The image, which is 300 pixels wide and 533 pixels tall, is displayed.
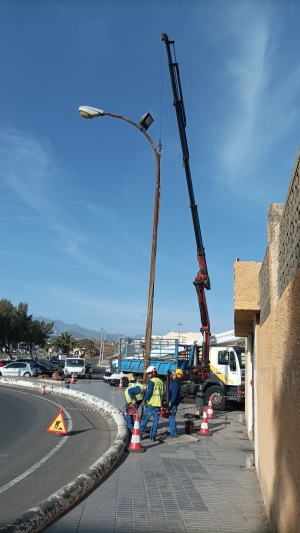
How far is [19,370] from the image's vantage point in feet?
124

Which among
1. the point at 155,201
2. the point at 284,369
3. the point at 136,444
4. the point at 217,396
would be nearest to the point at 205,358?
the point at 217,396

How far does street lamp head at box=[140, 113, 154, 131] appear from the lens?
15.6m

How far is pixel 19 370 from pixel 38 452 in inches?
1157

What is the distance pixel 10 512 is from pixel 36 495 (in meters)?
0.82

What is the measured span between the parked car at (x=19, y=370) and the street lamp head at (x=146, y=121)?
1056 inches

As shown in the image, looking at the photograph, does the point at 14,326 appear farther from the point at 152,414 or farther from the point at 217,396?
the point at 152,414

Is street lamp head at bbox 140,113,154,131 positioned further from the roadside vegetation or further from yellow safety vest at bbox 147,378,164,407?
the roadside vegetation

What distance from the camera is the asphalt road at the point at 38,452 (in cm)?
671

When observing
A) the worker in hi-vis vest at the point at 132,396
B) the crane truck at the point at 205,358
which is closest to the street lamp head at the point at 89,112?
the crane truck at the point at 205,358

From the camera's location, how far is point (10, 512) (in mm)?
5859

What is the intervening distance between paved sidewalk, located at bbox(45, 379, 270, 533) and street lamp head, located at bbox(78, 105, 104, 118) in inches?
380

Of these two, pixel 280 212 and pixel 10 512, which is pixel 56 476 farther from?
pixel 280 212

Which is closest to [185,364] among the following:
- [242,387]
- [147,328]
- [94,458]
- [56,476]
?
[242,387]

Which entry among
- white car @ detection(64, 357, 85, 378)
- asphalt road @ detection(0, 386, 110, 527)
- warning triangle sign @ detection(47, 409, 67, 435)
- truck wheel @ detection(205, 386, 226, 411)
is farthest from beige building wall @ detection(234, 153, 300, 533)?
white car @ detection(64, 357, 85, 378)
